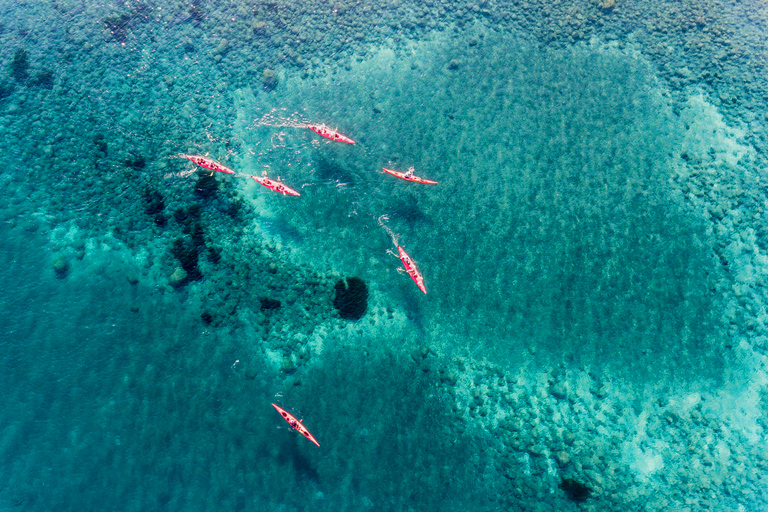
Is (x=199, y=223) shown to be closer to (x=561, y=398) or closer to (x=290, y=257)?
(x=290, y=257)

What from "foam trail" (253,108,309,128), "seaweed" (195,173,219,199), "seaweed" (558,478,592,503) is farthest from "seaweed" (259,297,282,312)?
"seaweed" (558,478,592,503)

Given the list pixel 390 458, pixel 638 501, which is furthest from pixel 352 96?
pixel 638 501

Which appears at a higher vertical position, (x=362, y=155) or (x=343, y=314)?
(x=362, y=155)

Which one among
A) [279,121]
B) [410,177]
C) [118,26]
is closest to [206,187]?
[279,121]

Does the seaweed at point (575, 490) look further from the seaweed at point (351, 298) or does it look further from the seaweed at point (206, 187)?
the seaweed at point (206, 187)

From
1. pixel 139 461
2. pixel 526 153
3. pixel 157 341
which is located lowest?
pixel 139 461

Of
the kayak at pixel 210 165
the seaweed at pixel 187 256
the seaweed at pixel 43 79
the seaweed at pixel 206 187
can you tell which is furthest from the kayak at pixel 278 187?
the seaweed at pixel 43 79

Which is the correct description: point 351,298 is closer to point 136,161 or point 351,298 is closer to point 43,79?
point 136,161
